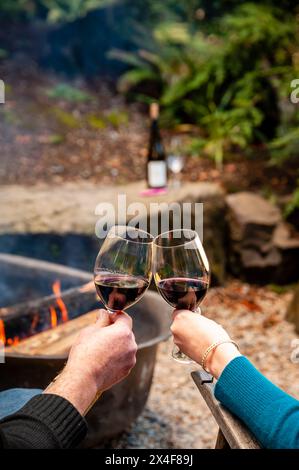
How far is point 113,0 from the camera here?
26.8 feet

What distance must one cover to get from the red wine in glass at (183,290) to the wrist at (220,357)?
0.16 metres

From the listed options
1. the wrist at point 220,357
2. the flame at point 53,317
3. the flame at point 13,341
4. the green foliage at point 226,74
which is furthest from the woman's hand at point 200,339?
the green foliage at point 226,74

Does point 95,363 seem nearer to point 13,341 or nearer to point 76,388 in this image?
point 76,388

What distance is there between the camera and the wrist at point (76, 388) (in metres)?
1.27

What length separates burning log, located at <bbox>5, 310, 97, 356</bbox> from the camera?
8.44 feet

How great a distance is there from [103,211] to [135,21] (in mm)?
4676

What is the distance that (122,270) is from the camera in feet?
4.78

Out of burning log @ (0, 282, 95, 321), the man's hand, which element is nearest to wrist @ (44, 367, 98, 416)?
the man's hand

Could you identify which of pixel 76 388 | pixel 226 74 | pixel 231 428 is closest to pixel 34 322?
pixel 76 388

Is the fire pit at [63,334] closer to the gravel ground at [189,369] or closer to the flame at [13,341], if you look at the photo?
the flame at [13,341]

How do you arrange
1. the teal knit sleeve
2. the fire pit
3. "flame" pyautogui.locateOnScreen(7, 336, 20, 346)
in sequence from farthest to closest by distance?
"flame" pyautogui.locateOnScreen(7, 336, 20, 346) → the fire pit → the teal knit sleeve

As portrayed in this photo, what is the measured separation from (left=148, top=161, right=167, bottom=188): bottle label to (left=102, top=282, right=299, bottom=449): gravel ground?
3.47 ft

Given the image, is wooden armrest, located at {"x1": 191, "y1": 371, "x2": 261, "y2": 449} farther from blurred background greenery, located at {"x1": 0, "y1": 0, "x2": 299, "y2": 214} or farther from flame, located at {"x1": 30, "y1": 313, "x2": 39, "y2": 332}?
blurred background greenery, located at {"x1": 0, "y1": 0, "x2": 299, "y2": 214}

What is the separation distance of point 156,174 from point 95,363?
12.4 feet
